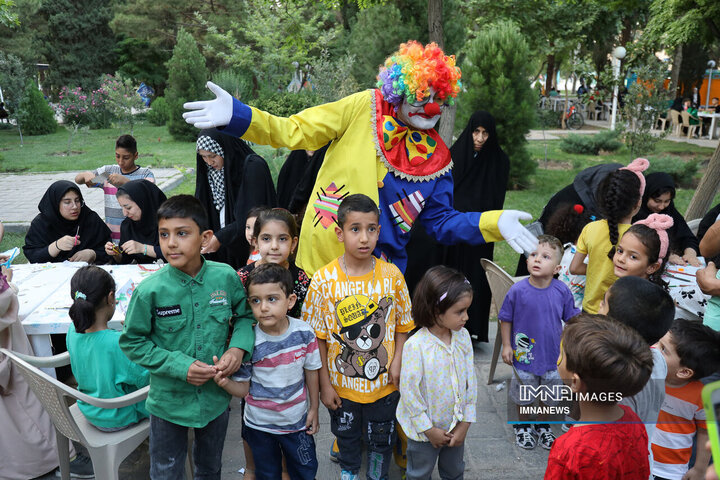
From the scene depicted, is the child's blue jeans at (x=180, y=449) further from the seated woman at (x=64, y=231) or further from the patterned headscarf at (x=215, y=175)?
the seated woman at (x=64, y=231)

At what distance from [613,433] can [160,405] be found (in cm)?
177

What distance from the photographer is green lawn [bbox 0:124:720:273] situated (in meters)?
8.87

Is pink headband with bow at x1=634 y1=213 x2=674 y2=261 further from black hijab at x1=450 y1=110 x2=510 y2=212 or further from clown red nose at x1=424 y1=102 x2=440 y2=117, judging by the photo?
black hijab at x1=450 y1=110 x2=510 y2=212

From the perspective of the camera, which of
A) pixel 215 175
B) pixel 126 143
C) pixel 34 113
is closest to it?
pixel 215 175

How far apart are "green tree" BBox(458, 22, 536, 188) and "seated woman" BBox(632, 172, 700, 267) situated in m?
4.97

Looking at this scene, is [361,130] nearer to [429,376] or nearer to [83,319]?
[429,376]

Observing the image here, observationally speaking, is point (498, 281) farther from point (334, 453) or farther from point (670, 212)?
point (670, 212)

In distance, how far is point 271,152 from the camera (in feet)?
33.2

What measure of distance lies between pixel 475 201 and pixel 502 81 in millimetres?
4789

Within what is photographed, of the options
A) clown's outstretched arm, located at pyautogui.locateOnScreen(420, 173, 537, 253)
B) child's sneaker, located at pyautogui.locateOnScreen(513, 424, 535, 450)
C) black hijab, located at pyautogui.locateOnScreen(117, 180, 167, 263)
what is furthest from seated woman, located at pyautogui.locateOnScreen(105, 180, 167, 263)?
child's sneaker, located at pyautogui.locateOnScreen(513, 424, 535, 450)

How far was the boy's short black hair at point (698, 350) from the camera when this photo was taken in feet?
7.29

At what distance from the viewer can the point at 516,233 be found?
281cm

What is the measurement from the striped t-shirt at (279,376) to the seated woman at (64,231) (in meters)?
2.32

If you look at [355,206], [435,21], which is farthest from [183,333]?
[435,21]
